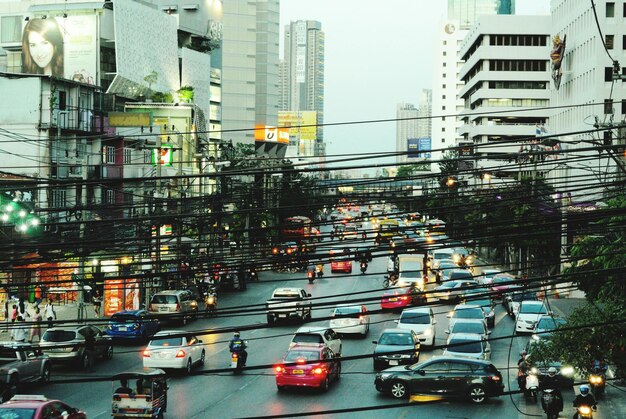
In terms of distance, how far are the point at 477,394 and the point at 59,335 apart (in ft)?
44.1

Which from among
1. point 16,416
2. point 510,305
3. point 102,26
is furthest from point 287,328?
point 102,26

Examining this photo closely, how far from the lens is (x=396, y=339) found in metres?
28.4

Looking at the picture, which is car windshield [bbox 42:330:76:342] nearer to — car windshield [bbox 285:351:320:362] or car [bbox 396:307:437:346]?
car windshield [bbox 285:351:320:362]

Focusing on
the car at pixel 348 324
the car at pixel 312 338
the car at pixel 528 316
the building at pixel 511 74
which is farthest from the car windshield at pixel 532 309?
the building at pixel 511 74

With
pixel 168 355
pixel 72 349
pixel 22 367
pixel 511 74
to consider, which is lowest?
pixel 168 355

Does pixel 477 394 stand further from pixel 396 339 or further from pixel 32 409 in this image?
pixel 32 409

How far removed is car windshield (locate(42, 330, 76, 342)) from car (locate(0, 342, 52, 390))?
2200mm

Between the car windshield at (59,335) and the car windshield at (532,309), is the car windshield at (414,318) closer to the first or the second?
the car windshield at (532,309)

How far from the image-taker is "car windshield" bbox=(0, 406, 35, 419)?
1744cm

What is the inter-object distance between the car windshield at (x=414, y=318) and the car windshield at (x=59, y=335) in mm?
11669

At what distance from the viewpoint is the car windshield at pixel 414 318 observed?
33.3 meters

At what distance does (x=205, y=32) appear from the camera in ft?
355

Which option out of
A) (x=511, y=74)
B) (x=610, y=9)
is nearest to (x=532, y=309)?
(x=610, y=9)

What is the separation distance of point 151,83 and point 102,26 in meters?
8.10
